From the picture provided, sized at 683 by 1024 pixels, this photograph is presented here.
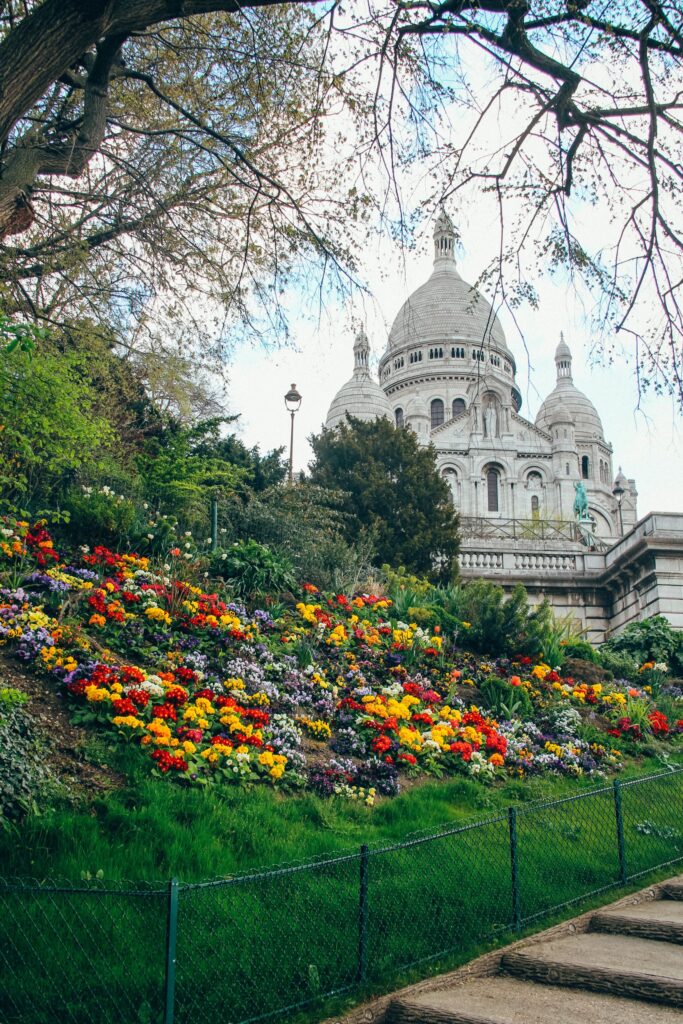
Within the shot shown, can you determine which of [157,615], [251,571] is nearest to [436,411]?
[251,571]

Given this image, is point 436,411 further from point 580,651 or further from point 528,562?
point 580,651

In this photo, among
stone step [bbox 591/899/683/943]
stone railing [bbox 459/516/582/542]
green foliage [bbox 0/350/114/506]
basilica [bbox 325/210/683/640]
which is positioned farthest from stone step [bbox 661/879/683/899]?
stone railing [bbox 459/516/582/542]

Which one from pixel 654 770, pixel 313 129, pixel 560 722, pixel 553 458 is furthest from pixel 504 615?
pixel 553 458

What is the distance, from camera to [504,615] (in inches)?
581

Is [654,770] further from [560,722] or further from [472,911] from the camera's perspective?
[472,911]

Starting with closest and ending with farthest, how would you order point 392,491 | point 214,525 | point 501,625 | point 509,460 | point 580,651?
point 501,625, point 214,525, point 580,651, point 392,491, point 509,460

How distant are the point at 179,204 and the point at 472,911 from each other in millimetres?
7768

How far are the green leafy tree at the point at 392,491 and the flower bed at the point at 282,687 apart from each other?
10.3 metres

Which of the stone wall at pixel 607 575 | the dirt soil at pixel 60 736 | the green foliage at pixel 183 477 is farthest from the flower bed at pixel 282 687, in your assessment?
the stone wall at pixel 607 575

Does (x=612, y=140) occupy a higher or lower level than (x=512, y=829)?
higher

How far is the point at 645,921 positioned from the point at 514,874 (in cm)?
97

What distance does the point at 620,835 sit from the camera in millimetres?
8312

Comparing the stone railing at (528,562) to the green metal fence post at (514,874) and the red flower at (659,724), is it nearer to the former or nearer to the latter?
the red flower at (659,724)

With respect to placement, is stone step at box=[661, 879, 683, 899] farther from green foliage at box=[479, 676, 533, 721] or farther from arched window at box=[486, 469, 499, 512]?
arched window at box=[486, 469, 499, 512]
